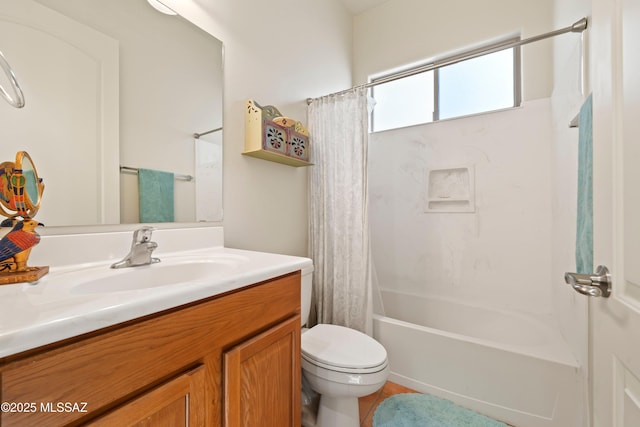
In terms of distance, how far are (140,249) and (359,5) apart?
2.69 m

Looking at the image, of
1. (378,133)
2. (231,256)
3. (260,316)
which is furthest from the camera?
(378,133)

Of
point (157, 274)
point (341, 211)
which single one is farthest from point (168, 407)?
point (341, 211)

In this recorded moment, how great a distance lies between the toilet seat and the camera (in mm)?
1096

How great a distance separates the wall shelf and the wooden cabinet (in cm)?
77

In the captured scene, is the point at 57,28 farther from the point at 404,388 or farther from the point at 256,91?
the point at 404,388

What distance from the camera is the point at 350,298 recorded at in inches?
65.9

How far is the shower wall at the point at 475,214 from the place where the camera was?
71.4 inches

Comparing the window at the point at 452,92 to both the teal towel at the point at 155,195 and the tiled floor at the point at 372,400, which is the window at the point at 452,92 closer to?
the teal towel at the point at 155,195

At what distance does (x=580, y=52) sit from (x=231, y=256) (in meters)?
1.87

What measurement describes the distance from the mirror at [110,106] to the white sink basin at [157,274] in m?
0.24

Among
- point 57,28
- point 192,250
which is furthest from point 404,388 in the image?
point 57,28

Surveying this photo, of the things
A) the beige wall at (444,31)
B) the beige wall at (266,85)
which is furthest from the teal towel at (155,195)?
the beige wall at (444,31)

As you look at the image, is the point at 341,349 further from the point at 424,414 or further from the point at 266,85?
the point at 266,85

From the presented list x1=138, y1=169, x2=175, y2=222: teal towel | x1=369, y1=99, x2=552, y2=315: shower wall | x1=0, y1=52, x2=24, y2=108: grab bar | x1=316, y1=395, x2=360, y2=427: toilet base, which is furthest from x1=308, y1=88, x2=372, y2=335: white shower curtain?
x1=0, y1=52, x2=24, y2=108: grab bar
